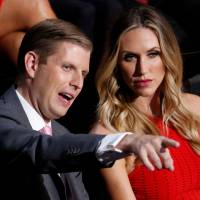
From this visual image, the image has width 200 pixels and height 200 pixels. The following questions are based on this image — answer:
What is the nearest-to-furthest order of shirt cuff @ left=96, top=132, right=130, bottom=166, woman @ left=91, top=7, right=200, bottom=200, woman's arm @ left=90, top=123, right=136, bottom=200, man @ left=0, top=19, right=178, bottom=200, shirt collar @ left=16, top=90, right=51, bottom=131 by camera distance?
→ shirt cuff @ left=96, top=132, right=130, bottom=166, man @ left=0, top=19, right=178, bottom=200, shirt collar @ left=16, top=90, right=51, bottom=131, woman's arm @ left=90, top=123, right=136, bottom=200, woman @ left=91, top=7, right=200, bottom=200

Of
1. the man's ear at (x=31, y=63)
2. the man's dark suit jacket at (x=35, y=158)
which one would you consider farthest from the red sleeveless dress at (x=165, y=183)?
the man's ear at (x=31, y=63)

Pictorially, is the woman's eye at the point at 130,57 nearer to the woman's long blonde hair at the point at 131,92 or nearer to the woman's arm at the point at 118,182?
the woman's long blonde hair at the point at 131,92

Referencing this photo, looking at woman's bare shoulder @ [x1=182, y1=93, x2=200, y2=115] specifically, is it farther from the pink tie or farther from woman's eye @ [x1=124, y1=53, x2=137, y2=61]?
the pink tie

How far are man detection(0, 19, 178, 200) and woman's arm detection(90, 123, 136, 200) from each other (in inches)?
15.1

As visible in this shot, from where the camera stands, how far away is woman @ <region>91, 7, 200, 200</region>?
2967 millimetres

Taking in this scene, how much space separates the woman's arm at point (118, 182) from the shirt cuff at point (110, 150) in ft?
3.30

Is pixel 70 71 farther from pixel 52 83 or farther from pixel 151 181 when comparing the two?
pixel 151 181

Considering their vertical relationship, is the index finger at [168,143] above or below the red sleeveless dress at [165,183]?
above

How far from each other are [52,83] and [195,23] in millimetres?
1629

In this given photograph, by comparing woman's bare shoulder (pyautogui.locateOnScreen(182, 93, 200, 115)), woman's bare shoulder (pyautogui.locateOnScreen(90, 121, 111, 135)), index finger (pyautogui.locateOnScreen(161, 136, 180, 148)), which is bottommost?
woman's bare shoulder (pyautogui.locateOnScreen(182, 93, 200, 115))

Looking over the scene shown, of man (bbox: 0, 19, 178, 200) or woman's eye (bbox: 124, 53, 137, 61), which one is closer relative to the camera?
man (bbox: 0, 19, 178, 200)

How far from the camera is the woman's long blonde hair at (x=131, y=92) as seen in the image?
3.00 m

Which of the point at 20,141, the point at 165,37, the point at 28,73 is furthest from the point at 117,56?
the point at 20,141

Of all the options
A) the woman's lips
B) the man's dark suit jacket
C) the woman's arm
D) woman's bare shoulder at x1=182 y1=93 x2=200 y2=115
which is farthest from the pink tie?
woman's bare shoulder at x1=182 y1=93 x2=200 y2=115
